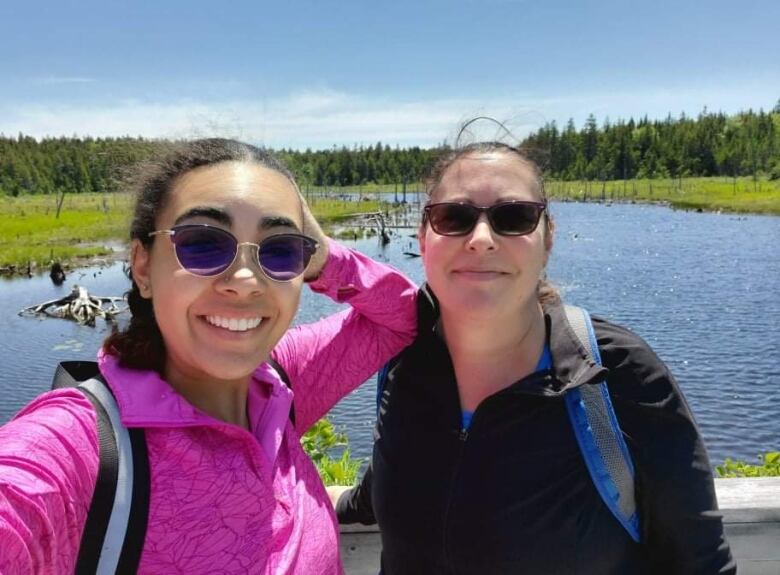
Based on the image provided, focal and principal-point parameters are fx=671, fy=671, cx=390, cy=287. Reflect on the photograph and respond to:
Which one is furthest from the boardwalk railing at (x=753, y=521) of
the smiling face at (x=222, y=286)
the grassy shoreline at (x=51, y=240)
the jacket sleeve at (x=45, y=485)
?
the grassy shoreline at (x=51, y=240)

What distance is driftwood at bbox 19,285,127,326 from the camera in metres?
24.3

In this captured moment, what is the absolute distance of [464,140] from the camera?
251 centimetres

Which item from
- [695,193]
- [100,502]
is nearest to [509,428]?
[100,502]

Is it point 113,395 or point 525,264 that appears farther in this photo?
point 525,264

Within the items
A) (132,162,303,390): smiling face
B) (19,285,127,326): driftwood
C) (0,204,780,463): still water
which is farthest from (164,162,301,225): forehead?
(19,285,127,326): driftwood

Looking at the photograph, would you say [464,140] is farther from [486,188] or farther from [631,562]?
[631,562]

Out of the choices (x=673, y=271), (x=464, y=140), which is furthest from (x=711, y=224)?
(x=464, y=140)

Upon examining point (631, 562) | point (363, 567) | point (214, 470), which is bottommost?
point (363, 567)

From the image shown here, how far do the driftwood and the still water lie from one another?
36 cm

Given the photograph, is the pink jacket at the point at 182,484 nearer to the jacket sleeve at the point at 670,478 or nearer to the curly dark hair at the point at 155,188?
the curly dark hair at the point at 155,188

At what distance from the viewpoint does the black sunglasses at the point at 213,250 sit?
1759mm

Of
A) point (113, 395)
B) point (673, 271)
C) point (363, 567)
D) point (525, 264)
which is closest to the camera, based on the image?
point (113, 395)

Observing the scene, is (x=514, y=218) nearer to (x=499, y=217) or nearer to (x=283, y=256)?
(x=499, y=217)

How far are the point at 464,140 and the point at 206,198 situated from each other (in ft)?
3.53
